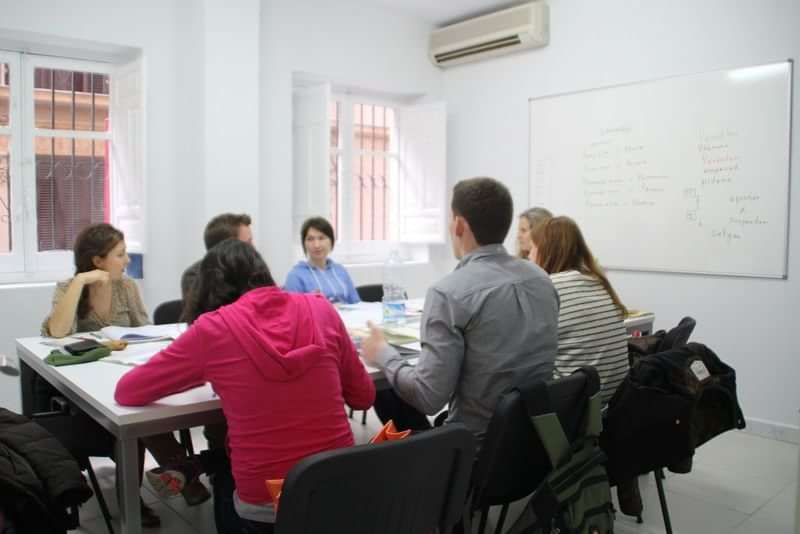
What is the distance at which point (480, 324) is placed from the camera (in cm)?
181

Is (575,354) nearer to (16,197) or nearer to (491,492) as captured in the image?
(491,492)

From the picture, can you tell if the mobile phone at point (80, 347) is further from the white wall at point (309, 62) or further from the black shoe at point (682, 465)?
the white wall at point (309, 62)

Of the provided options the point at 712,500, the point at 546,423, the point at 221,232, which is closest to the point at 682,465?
the point at 546,423

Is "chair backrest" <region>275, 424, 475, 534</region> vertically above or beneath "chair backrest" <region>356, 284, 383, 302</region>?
beneath

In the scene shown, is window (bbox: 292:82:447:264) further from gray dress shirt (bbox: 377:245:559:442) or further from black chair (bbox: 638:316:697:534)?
gray dress shirt (bbox: 377:245:559:442)

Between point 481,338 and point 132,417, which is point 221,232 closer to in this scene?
point 132,417

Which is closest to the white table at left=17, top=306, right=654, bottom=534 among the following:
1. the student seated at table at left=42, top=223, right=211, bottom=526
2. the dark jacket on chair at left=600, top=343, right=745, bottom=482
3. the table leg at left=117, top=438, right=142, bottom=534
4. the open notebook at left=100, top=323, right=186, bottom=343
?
the table leg at left=117, top=438, right=142, bottom=534

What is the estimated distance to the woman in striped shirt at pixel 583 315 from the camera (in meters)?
2.23

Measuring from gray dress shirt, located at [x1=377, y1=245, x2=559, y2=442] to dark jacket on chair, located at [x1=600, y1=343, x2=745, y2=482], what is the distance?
12.7 inches

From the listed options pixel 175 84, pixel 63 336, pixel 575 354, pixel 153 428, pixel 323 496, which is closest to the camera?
pixel 323 496

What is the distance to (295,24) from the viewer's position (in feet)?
15.2

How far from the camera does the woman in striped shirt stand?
87.7 inches

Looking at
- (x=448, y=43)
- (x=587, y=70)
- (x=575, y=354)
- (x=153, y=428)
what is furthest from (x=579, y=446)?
(x=448, y=43)

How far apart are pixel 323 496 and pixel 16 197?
3422 millimetres
